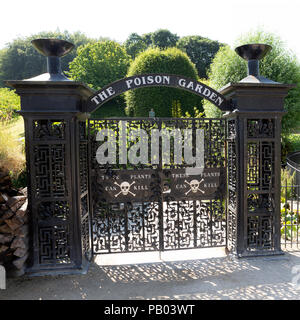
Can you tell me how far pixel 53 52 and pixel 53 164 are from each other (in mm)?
1831

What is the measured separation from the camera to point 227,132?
5285 mm

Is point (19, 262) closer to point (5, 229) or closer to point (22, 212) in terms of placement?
point (5, 229)

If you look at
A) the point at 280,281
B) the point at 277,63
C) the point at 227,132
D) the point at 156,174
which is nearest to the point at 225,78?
the point at 277,63

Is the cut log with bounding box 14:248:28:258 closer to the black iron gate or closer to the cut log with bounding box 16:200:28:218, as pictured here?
the cut log with bounding box 16:200:28:218

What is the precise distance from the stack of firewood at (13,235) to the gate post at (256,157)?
3.53 m

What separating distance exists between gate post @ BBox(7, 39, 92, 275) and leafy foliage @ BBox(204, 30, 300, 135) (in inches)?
418

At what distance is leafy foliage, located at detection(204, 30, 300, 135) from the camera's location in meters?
12.9

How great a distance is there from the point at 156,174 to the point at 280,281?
2.53 m

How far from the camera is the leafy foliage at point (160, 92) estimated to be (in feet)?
58.7

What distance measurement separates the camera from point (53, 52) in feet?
15.0

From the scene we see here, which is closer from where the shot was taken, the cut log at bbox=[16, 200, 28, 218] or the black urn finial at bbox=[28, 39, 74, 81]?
the cut log at bbox=[16, 200, 28, 218]

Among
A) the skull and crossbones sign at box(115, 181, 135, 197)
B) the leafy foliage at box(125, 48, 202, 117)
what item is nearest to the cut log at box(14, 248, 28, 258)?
the skull and crossbones sign at box(115, 181, 135, 197)

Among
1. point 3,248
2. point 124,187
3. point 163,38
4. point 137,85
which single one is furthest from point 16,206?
point 163,38

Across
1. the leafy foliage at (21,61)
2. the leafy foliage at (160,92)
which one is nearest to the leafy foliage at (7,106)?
the leafy foliage at (160,92)
